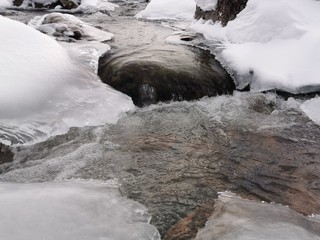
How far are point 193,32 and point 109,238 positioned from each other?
5.25 meters

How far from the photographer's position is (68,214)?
1.90 metres

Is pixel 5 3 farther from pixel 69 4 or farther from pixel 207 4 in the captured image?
pixel 207 4

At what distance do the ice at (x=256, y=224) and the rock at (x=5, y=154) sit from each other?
5.47ft

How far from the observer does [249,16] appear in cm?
530

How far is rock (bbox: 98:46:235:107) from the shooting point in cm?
427

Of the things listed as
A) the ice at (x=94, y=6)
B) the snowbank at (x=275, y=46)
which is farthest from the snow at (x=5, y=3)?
the snowbank at (x=275, y=46)

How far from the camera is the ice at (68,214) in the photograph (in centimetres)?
175

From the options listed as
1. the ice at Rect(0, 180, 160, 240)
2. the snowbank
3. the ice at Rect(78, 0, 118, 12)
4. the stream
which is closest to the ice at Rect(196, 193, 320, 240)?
the stream

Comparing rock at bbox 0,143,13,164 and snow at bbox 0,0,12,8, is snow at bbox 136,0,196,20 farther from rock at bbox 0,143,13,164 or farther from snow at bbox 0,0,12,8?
rock at bbox 0,143,13,164

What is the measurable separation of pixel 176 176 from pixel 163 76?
186cm

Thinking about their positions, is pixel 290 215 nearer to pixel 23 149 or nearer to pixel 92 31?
pixel 23 149

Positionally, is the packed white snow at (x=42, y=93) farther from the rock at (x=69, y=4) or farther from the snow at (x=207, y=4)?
the rock at (x=69, y=4)

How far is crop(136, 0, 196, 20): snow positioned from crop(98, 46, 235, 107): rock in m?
3.51

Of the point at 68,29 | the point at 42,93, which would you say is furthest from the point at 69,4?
the point at 42,93
